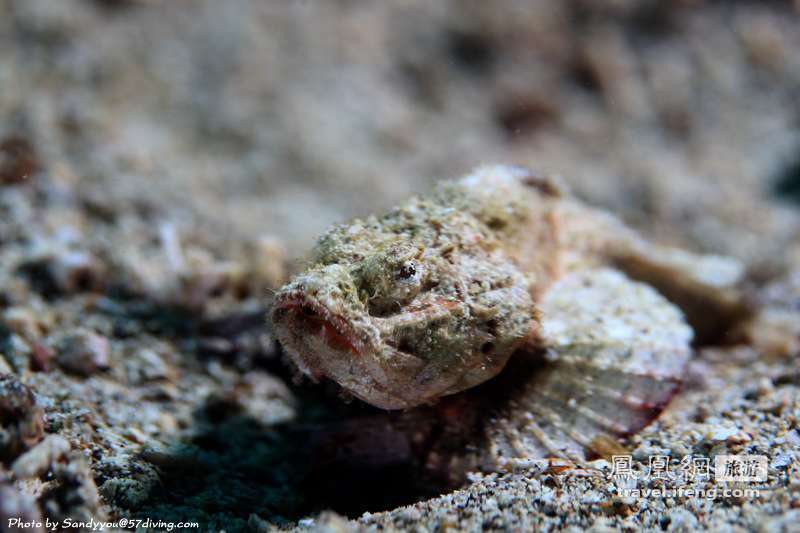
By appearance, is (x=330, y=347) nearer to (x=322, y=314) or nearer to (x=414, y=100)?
(x=322, y=314)

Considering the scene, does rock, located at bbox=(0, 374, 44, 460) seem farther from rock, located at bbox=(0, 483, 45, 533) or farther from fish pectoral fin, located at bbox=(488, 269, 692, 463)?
fish pectoral fin, located at bbox=(488, 269, 692, 463)

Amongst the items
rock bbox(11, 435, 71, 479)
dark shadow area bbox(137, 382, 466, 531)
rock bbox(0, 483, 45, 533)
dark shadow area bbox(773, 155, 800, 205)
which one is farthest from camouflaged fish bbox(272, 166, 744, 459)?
dark shadow area bbox(773, 155, 800, 205)

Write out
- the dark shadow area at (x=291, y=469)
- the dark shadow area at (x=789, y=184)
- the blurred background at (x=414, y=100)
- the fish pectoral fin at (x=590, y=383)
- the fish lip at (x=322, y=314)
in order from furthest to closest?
1. the dark shadow area at (x=789, y=184)
2. the blurred background at (x=414, y=100)
3. the fish pectoral fin at (x=590, y=383)
4. the dark shadow area at (x=291, y=469)
5. the fish lip at (x=322, y=314)

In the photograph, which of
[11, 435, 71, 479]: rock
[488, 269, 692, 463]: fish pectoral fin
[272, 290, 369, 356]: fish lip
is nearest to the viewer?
[11, 435, 71, 479]: rock

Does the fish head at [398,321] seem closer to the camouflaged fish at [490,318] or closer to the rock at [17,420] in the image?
the camouflaged fish at [490,318]

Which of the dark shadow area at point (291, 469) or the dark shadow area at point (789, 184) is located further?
the dark shadow area at point (789, 184)

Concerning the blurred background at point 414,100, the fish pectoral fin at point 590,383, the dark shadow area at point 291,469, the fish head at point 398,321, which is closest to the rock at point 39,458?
the dark shadow area at point 291,469

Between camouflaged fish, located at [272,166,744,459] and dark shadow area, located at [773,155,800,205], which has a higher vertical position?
dark shadow area, located at [773,155,800,205]

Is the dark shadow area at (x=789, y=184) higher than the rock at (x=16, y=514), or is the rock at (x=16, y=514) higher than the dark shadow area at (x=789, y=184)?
the dark shadow area at (x=789, y=184)

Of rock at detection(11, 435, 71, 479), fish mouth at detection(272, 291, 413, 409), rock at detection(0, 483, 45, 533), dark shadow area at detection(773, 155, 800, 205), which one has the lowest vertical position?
rock at detection(0, 483, 45, 533)
